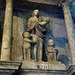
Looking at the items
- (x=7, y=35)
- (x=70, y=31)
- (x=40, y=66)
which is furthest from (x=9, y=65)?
(x=70, y=31)

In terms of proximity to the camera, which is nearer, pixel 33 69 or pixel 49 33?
pixel 33 69

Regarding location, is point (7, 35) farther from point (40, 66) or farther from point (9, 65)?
point (40, 66)

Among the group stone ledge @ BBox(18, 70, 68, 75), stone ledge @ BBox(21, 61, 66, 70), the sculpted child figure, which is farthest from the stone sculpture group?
stone ledge @ BBox(18, 70, 68, 75)

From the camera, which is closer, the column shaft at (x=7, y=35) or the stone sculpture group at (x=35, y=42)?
the column shaft at (x=7, y=35)

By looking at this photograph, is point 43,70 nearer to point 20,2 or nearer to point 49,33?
point 49,33

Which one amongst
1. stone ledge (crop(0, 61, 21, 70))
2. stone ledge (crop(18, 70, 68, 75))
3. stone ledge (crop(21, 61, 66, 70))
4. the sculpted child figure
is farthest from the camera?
the sculpted child figure

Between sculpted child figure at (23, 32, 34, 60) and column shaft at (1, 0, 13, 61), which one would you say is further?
sculpted child figure at (23, 32, 34, 60)

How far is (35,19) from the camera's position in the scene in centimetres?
580

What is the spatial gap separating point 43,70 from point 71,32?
5.15 feet

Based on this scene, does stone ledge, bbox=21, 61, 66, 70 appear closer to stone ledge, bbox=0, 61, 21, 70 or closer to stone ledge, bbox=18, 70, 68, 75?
stone ledge, bbox=18, 70, 68, 75

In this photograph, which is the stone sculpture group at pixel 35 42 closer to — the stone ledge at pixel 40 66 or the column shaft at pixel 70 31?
the stone ledge at pixel 40 66

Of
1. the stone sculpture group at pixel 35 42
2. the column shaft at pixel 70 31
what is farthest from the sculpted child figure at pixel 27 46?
the column shaft at pixel 70 31

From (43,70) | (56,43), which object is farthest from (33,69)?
(56,43)

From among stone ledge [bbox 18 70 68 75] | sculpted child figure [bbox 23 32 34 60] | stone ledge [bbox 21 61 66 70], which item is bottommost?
stone ledge [bbox 18 70 68 75]
